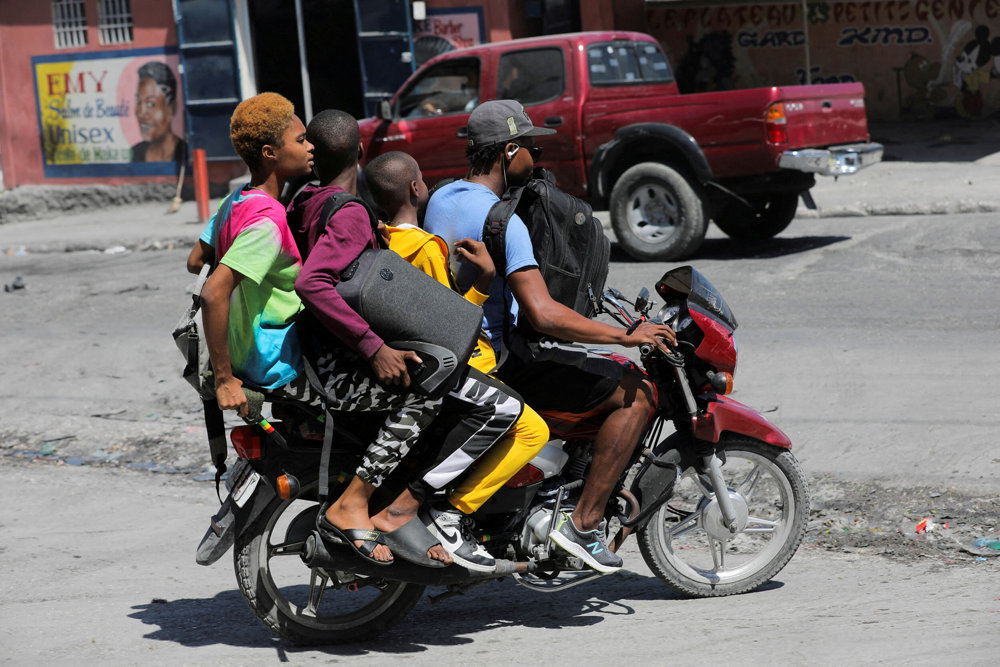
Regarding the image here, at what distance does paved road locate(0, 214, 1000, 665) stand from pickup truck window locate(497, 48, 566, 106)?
2.06m

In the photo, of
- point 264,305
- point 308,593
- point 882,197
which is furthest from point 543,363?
point 882,197

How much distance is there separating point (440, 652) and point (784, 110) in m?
7.48

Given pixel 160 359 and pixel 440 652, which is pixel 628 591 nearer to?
pixel 440 652

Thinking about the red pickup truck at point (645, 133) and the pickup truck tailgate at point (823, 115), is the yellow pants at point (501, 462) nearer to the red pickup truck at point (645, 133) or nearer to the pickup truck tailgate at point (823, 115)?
the red pickup truck at point (645, 133)

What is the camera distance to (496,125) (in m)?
4.21

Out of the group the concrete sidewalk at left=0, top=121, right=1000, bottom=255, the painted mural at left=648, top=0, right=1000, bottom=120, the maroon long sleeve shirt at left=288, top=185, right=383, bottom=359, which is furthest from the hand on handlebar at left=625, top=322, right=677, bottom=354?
the painted mural at left=648, top=0, right=1000, bottom=120

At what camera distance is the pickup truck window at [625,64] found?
39.2 ft

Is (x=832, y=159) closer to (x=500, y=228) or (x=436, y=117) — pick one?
(x=436, y=117)

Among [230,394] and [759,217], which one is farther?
[759,217]

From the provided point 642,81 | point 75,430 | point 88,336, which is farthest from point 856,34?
point 75,430

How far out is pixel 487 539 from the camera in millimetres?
4309

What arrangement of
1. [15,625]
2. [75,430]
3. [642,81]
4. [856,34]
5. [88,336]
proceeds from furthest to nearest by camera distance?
[856,34] → [642,81] → [88,336] → [75,430] → [15,625]

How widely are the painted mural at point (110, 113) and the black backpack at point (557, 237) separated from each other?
15823 mm

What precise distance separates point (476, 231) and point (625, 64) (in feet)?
28.1
